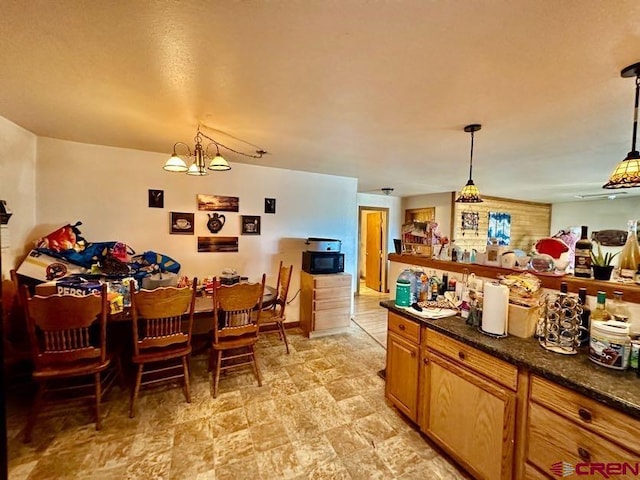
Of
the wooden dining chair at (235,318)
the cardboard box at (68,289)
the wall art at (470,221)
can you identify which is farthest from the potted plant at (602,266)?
the wall art at (470,221)

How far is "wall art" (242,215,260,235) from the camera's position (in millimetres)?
3896

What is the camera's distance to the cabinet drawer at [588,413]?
107cm

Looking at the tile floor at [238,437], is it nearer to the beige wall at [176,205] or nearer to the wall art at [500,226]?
the beige wall at [176,205]

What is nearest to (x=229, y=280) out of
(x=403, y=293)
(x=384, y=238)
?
(x=403, y=293)

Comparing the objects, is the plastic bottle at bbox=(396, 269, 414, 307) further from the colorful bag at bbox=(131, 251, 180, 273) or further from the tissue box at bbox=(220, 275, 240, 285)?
the colorful bag at bbox=(131, 251, 180, 273)

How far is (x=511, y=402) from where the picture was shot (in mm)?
1437

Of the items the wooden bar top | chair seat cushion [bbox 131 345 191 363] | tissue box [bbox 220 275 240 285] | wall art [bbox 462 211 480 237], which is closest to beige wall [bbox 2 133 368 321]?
tissue box [bbox 220 275 240 285]

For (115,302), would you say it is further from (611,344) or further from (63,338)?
(611,344)

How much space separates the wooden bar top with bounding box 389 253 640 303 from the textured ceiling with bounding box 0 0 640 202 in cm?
113

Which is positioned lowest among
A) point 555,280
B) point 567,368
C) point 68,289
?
point 567,368

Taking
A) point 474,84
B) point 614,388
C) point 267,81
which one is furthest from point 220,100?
point 614,388

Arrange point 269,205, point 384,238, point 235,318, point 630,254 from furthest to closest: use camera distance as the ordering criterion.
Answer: point 384,238
point 269,205
point 235,318
point 630,254

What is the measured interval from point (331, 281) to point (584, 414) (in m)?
2.79

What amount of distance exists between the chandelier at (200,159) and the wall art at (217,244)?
1005 millimetres
